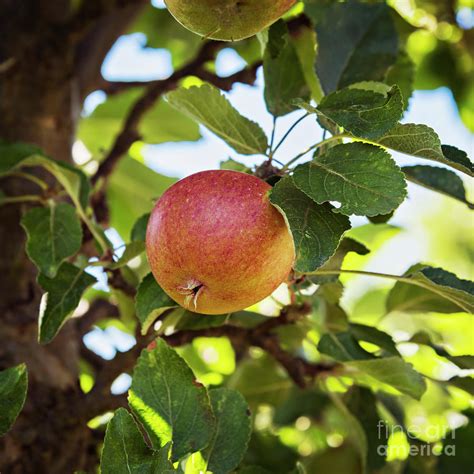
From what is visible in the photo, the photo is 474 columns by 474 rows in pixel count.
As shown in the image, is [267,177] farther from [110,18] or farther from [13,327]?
[110,18]

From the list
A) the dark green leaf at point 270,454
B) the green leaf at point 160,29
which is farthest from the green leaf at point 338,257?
the green leaf at point 160,29

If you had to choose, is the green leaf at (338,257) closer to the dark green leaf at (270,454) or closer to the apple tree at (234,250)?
the apple tree at (234,250)

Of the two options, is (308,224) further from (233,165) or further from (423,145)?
(233,165)

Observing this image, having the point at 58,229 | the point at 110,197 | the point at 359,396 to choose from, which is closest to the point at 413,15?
the point at 110,197

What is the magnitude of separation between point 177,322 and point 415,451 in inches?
22.1

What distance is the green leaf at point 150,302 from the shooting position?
917 millimetres

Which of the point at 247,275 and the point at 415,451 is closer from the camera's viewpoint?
the point at 247,275

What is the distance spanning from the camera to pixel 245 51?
5.81 ft

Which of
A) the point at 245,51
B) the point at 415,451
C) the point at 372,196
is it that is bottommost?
the point at 415,451

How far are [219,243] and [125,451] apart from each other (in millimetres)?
235

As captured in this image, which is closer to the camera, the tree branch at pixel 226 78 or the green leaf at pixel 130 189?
the tree branch at pixel 226 78

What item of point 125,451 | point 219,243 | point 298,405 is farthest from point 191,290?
point 298,405

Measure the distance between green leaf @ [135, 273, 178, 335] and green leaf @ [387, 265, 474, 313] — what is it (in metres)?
0.29

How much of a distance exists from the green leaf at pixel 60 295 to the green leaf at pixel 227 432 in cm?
21
